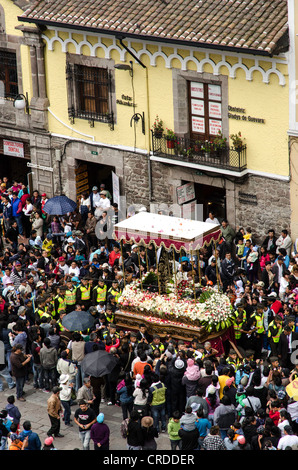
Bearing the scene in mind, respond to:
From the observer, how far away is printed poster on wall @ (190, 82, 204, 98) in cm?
3228

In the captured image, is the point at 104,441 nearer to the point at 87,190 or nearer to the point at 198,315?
the point at 198,315

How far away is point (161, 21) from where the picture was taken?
105 feet

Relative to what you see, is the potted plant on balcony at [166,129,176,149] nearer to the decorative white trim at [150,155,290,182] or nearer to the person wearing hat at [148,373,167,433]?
the decorative white trim at [150,155,290,182]

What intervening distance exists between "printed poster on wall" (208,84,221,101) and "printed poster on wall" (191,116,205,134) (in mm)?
801

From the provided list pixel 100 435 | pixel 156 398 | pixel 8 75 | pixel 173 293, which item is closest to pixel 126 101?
pixel 8 75

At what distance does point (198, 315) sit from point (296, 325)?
7.88 feet

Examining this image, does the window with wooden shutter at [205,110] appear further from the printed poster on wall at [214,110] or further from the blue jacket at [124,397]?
the blue jacket at [124,397]

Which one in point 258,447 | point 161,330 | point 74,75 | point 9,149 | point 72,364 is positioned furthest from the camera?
point 9,149

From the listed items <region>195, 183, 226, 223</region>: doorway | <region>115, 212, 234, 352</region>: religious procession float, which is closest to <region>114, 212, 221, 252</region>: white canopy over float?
<region>115, 212, 234, 352</region>: religious procession float

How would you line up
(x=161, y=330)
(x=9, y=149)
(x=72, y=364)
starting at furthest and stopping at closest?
(x=9, y=149)
(x=161, y=330)
(x=72, y=364)

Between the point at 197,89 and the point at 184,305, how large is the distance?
26.7 feet

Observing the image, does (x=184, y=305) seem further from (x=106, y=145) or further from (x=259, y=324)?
(x=106, y=145)

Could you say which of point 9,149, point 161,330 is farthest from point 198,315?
point 9,149

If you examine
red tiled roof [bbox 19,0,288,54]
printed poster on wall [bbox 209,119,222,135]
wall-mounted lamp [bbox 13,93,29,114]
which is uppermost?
red tiled roof [bbox 19,0,288,54]
